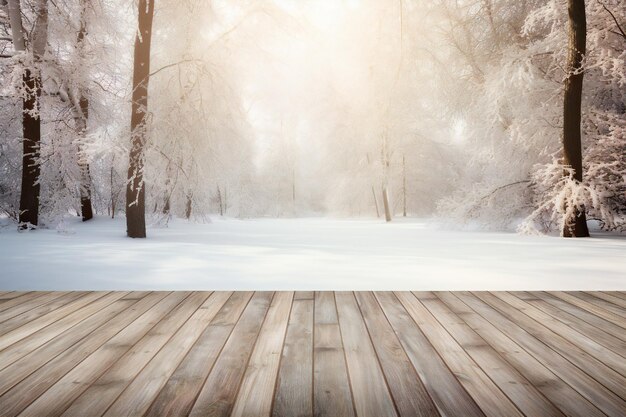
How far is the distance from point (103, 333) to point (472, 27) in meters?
11.7

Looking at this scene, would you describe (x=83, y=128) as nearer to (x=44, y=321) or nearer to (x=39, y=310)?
(x=39, y=310)

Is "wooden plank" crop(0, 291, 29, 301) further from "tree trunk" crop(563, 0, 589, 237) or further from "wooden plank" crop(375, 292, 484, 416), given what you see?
"tree trunk" crop(563, 0, 589, 237)

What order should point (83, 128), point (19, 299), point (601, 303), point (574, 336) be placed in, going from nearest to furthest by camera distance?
1. point (574, 336)
2. point (601, 303)
3. point (19, 299)
4. point (83, 128)

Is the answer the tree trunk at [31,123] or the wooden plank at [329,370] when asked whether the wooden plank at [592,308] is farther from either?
the tree trunk at [31,123]

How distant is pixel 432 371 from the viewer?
2287 millimetres

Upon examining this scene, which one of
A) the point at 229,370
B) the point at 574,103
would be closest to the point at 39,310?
the point at 229,370

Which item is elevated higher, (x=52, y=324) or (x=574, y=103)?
(x=574, y=103)

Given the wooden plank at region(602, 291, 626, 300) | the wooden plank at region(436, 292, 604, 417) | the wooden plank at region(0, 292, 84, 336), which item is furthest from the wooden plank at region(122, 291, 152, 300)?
the wooden plank at region(602, 291, 626, 300)

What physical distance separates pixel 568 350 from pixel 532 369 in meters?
0.47

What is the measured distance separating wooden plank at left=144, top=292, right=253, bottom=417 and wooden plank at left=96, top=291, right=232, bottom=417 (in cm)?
4

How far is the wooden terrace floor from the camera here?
1935mm

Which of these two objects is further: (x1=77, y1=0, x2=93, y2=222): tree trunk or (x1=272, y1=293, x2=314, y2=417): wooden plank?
(x1=77, y1=0, x2=93, y2=222): tree trunk

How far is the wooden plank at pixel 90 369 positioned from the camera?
75.1 inches

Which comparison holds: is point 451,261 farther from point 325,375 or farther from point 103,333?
point 103,333
